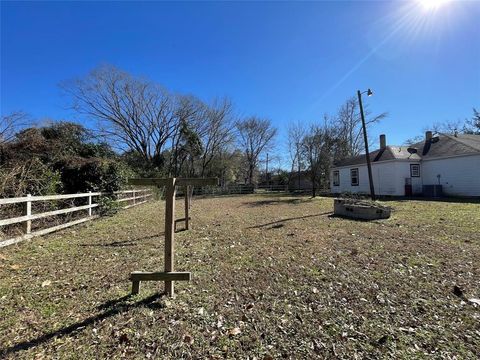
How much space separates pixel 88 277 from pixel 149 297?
4.68 ft

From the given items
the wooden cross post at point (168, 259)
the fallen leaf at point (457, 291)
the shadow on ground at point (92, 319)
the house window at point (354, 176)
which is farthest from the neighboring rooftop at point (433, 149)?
the shadow on ground at point (92, 319)

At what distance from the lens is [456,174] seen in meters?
19.6

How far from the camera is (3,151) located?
9.38m

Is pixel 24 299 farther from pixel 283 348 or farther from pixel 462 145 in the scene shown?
pixel 462 145

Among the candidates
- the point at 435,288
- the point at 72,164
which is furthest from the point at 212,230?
the point at 72,164

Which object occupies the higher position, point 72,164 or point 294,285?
point 72,164

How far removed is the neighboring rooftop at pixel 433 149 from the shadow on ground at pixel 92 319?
22214mm

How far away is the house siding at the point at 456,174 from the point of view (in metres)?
18.4

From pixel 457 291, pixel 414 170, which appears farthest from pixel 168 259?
pixel 414 170

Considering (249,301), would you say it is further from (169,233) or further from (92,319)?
(92,319)

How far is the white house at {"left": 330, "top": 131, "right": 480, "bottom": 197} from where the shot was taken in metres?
18.9

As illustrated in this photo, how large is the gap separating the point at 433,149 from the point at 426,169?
1.73 m

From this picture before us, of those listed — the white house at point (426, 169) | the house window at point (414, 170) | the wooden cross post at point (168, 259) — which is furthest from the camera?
the house window at point (414, 170)

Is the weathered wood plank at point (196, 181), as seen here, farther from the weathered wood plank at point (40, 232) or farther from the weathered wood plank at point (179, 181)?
the weathered wood plank at point (40, 232)
